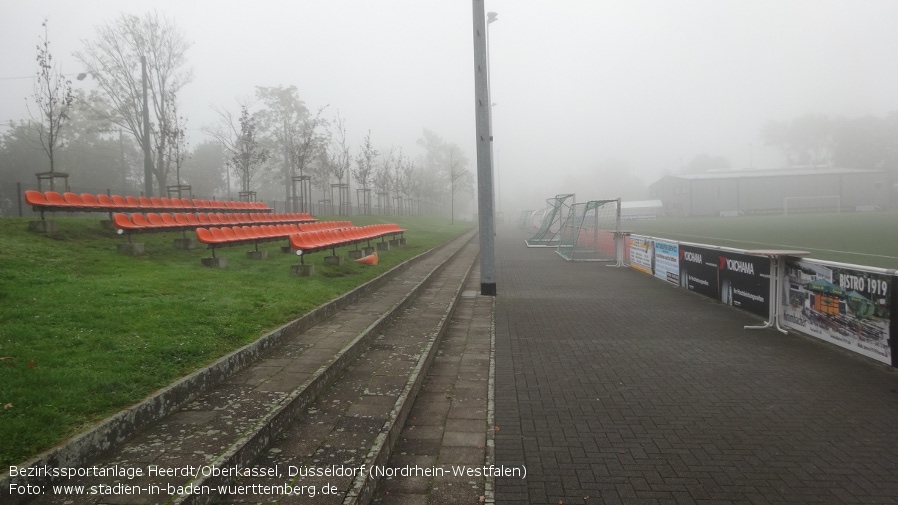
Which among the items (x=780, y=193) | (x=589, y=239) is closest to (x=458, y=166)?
(x=780, y=193)

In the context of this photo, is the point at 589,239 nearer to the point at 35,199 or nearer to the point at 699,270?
the point at 699,270

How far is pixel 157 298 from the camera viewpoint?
22.7 feet

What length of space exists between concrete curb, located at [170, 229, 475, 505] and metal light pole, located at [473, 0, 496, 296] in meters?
5.62

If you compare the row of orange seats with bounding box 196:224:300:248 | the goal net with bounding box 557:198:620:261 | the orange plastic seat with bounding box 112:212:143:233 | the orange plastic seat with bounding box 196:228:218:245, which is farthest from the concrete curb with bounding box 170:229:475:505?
the goal net with bounding box 557:198:620:261

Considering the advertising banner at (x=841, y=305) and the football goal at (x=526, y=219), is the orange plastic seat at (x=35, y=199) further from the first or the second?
the football goal at (x=526, y=219)

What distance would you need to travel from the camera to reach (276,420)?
400cm

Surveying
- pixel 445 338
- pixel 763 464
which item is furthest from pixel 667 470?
pixel 445 338

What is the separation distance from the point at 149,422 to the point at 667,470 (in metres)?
3.64

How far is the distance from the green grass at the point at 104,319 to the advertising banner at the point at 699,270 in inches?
279

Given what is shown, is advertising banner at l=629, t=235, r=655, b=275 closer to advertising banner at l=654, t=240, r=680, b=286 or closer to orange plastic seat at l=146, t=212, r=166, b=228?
advertising banner at l=654, t=240, r=680, b=286

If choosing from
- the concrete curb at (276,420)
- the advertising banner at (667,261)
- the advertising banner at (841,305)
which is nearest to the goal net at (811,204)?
the advertising banner at (667,261)

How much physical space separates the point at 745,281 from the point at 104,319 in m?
9.66

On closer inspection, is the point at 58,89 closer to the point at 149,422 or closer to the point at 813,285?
the point at 149,422

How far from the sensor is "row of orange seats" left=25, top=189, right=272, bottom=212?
38.1 ft
